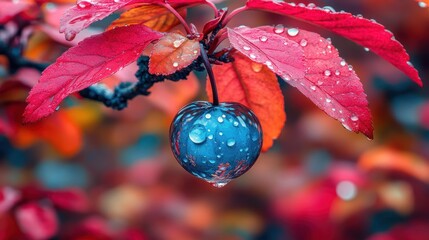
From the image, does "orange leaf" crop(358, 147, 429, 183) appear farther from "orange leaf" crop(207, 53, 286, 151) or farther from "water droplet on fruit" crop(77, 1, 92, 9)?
"water droplet on fruit" crop(77, 1, 92, 9)

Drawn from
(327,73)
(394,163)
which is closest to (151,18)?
(327,73)

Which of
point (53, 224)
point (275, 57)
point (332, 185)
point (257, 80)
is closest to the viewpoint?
point (275, 57)

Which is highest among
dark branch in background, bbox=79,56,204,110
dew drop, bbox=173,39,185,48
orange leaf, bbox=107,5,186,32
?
dew drop, bbox=173,39,185,48

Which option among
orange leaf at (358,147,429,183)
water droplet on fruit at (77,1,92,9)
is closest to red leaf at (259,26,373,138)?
water droplet on fruit at (77,1,92,9)

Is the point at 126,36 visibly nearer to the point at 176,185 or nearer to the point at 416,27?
the point at 176,185

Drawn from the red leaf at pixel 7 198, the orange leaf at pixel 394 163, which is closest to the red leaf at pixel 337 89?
the red leaf at pixel 7 198

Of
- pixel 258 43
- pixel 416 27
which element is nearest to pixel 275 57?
pixel 258 43
